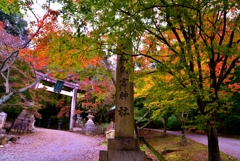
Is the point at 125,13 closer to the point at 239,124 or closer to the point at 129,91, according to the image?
the point at 129,91

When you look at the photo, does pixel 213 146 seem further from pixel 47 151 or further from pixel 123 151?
pixel 47 151

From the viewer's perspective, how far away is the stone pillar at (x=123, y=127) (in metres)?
3.92

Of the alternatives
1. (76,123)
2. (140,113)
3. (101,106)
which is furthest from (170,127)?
(76,123)

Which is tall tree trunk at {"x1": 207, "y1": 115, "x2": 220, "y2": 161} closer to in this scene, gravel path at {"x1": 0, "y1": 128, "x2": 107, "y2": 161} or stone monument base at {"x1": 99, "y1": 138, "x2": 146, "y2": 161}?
stone monument base at {"x1": 99, "y1": 138, "x2": 146, "y2": 161}

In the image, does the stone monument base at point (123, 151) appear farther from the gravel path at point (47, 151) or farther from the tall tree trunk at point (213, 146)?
the gravel path at point (47, 151)

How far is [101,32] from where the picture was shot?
12.2 feet

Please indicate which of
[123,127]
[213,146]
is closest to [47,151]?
[123,127]

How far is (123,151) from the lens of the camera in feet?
12.9

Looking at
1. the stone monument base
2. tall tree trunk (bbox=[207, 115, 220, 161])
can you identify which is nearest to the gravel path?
Result: the stone monument base

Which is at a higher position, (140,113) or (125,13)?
(125,13)

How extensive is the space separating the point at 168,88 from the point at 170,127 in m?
15.2

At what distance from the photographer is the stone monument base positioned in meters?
3.90

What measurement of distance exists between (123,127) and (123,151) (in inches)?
22.2

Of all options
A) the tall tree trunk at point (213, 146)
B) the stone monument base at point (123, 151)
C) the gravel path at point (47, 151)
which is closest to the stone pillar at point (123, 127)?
the stone monument base at point (123, 151)
